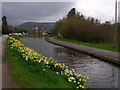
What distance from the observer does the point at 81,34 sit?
38250 millimetres

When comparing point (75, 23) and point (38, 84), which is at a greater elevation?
point (75, 23)

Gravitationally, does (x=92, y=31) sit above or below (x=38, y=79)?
above

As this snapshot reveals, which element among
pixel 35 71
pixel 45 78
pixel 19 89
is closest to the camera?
pixel 19 89

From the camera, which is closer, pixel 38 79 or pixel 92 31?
pixel 38 79

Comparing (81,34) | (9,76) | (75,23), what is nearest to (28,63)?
(9,76)

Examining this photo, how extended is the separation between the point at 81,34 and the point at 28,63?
30.3 metres

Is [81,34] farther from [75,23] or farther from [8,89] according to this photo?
[8,89]

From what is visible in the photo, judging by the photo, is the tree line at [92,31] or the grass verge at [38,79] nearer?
the grass verge at [38,79]

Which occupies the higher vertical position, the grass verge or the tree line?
the tree line

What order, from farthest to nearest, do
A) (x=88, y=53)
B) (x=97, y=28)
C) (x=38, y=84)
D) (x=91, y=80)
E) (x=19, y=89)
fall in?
(x=97, y=28)
(x=88, y=53)
(x=91, y=80)
(x=38, y=84)
(x=19, y=89)

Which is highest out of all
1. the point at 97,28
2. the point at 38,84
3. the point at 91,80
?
the point at 97,28

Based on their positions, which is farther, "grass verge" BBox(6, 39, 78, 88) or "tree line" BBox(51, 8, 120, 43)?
"tree line" BBox(51, 8, 120, 43)

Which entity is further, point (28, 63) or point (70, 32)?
point (70, 32)

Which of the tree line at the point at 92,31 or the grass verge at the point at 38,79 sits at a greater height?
the tree line at the point at 92,31
